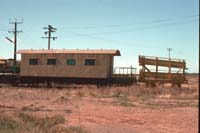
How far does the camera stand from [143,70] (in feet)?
110

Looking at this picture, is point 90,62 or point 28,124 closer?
point 28,124

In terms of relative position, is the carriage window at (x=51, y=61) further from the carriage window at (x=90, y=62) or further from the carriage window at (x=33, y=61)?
the carriage window at (x=90, y=62)

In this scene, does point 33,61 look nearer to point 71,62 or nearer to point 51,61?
point 51,61

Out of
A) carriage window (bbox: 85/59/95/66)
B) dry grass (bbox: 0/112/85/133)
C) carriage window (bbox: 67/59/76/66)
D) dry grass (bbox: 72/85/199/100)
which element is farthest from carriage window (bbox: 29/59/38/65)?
dry grass (bbox: 0/112/85/133)

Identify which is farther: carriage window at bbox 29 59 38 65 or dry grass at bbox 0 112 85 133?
carriage window at bbox 29 59 38 65

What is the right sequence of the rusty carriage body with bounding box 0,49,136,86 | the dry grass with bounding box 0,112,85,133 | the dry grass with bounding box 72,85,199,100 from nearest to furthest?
the dry grass with bounding box 0,112,85,133
the dry grass with bounding box 72,85,199,100
the rusty carriage body with bounding box 0,49,136,86

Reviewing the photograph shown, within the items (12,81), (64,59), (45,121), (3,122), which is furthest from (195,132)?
(12,81)

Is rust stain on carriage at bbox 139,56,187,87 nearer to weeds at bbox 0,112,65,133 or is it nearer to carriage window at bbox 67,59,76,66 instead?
carriage window at bbox 67,59,76,66

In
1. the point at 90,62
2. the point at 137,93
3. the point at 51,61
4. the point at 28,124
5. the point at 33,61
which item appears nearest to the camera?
the point at 28,124

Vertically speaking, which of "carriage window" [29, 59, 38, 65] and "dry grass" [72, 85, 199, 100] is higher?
"carriage window" [29, 59, 38, 65]

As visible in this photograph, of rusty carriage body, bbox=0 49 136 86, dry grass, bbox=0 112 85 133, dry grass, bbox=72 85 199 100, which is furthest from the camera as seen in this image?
rusty carriage body, bbox=0 49 136 86

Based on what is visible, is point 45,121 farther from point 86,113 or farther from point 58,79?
point 58,79

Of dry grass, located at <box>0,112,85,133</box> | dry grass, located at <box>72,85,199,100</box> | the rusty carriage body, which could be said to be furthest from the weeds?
the rusty carriage body

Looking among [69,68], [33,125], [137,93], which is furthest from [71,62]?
[33,125]
